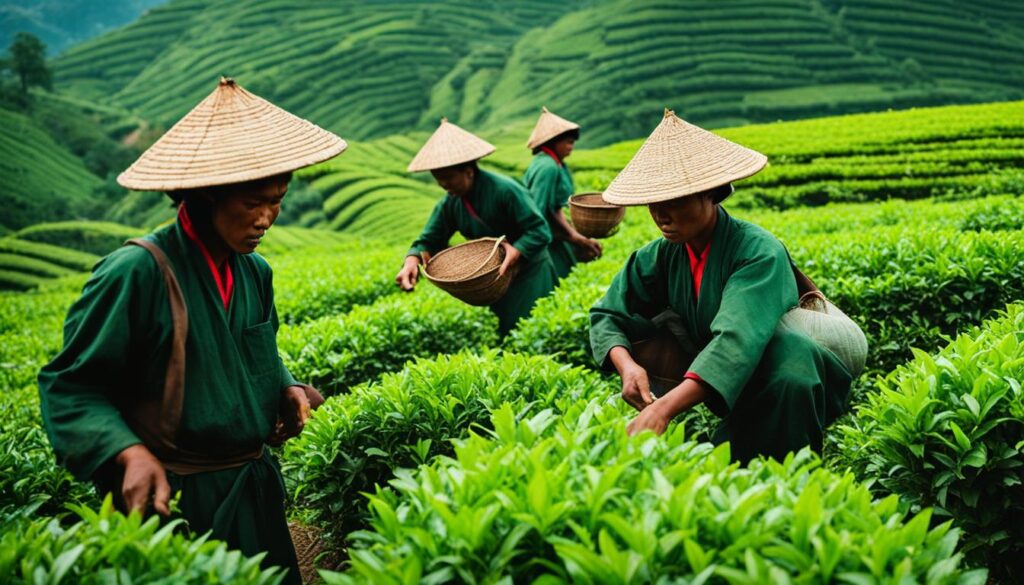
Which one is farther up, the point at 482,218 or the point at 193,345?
the point at 193,345

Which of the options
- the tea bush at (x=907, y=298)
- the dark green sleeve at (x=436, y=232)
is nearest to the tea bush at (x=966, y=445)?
the tea bush at (x=907, y=298)

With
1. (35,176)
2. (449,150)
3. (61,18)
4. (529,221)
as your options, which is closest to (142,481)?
(449,150)

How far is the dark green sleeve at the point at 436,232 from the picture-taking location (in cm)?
569

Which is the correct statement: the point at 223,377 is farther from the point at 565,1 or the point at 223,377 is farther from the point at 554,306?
the point at 565,1

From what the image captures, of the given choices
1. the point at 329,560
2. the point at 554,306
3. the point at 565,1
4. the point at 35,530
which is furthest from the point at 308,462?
the point at 565,1

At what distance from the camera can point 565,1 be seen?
86.0m

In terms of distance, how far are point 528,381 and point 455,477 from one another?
1253 mm

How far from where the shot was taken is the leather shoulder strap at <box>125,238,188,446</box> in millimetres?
2305

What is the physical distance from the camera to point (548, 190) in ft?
21.3

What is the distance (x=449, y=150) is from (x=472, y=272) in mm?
944

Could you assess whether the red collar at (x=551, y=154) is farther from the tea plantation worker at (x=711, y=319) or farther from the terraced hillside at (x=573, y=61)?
the terraced hillside at (x=573, y=61)

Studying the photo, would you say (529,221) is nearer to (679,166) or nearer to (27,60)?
(679,166)

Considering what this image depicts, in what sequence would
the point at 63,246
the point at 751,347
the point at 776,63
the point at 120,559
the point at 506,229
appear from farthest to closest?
the point at 776,63
the point at 63,246
the point at 506,229
the point at 751,347
the point at 120,559

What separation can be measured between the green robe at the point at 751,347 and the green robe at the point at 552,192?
3.18 meters
